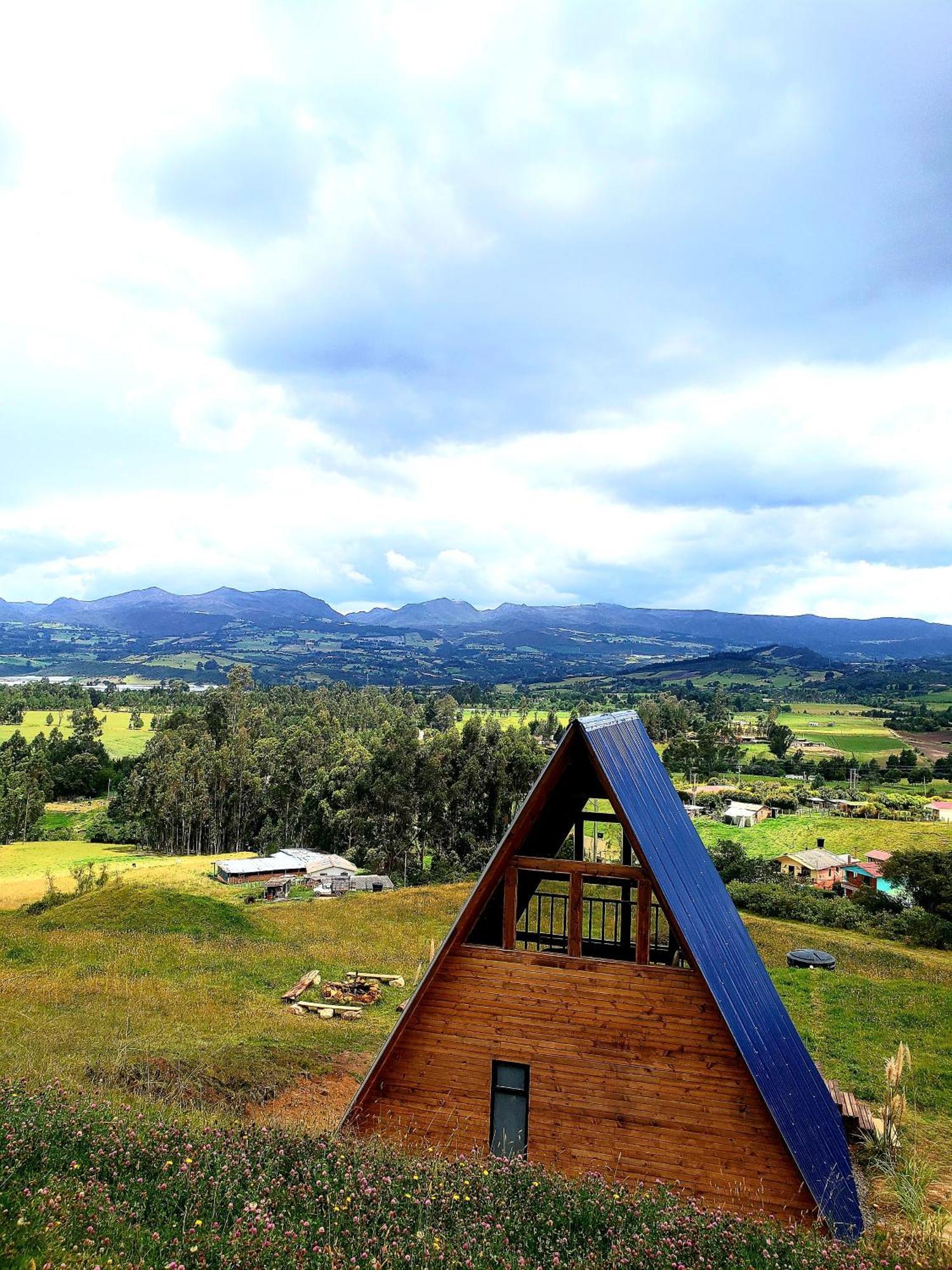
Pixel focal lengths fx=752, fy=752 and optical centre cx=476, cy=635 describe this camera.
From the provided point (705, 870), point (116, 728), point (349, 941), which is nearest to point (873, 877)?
point (349, 941)

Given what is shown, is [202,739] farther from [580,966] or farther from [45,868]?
[580,966]

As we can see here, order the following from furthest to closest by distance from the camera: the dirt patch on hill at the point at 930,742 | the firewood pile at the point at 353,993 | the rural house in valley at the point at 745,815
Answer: the dirt patch on hill at the point at 930,742 → the rural house in valley at the point at 745,815 → the firewood pile at the point at 353,993

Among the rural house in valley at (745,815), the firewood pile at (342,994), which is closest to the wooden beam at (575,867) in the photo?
the firewood pile at (342,994)

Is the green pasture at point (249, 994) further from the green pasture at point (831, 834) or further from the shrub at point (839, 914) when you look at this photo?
the green pasture at point (831, 834)

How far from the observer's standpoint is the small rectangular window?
32.9 feet

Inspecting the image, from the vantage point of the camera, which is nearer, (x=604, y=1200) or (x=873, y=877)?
(x=604, y=1200)

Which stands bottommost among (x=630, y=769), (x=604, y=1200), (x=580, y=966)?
(x=604, y=1200)

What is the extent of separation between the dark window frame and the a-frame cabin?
2 cm

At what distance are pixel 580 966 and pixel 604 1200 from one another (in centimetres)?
266

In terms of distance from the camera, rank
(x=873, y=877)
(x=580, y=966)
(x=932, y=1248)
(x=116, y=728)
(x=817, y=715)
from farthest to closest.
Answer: (x=817, y=715), (x=116, y=728), (x=873, y=877), (x=580, y=966), (x=932, y=1248)

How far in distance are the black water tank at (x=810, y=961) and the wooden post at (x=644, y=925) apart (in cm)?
2343

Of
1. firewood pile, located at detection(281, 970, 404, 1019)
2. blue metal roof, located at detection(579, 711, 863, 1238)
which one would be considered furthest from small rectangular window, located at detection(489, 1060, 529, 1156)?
firewood pile, located at detection(281, 970, 404, 1019)

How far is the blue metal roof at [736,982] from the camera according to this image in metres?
9.30

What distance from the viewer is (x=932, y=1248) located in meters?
6.99
